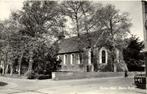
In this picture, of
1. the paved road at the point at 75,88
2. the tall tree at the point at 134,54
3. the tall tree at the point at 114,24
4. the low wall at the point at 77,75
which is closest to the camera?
the paved road at the point at 75,88

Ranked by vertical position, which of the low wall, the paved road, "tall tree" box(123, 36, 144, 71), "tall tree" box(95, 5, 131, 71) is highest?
"tall tree" box(95, 5, 131, 71)

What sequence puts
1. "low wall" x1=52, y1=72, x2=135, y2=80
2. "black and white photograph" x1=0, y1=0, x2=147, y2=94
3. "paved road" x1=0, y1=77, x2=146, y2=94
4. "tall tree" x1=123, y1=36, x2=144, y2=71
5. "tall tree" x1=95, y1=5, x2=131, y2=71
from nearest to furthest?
1. "paved road" x1=0, y1=77, x2=146, y2=94
2. "low wall" x1=52, y1=72, x2=135, y2=80
3. "black and white photograph" x1=0, y1=0, x2=147, y2=94
4. "tall tree" x1=95, y1=5, x2=131, y2=71
5. "tall tree" x1=123, y1=36, x2=144, y2=71

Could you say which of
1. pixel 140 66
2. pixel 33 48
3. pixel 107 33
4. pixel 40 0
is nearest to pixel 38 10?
pixel 40 0

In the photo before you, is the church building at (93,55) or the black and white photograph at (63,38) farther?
the church building at (93,55)

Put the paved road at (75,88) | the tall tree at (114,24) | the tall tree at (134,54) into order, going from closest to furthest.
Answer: the paved road at (75,88) < the tall tree at (114,24) < the tall tree at (134,54)

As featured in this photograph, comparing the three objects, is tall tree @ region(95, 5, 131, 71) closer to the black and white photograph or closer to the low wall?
the black and white photograph

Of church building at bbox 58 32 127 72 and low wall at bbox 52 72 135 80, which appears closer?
low wall at bbox 52 72 135 80

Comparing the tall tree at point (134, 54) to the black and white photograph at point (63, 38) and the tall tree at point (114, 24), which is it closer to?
the black and white photograph at point (63, 38)

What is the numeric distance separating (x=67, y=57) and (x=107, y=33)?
1030 cm

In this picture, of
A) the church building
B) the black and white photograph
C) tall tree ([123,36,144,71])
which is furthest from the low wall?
the church building

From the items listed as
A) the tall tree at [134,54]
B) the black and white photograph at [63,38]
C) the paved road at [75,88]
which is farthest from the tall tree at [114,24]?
the paved road at [75,88]

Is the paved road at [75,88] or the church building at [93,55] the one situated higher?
the church building at [93,55]

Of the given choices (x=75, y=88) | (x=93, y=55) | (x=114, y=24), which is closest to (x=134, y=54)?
(x=114, y=24)

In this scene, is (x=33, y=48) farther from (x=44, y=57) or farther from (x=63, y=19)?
(x=63, y=19)
